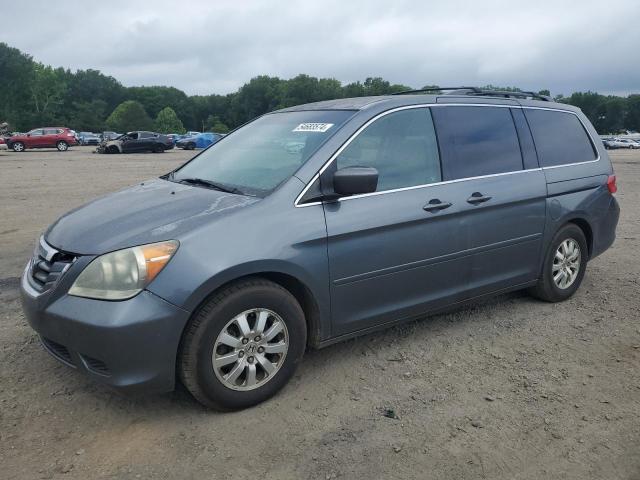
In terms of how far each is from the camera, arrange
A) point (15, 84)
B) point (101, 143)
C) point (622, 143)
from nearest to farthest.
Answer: point (101, 143), point (622, 143), point (15, 84)

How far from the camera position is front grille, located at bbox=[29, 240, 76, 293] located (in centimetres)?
304

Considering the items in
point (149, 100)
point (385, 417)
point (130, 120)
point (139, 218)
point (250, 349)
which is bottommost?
point (385, 417)

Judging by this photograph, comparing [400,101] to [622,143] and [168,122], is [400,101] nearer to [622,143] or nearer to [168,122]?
[622,143]

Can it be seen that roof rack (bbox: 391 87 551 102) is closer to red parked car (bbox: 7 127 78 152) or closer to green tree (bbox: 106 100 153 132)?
red parked car (bbox: 7 127 78 152)

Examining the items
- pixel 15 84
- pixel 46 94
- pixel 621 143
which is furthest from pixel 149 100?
pixel 621 143

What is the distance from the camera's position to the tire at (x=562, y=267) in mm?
4820

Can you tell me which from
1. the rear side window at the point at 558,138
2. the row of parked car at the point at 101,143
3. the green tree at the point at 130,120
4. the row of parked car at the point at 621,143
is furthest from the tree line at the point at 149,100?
the rear side window at the point at 558,138

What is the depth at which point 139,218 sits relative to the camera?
3277 millimetres

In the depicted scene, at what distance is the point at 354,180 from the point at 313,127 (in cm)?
73

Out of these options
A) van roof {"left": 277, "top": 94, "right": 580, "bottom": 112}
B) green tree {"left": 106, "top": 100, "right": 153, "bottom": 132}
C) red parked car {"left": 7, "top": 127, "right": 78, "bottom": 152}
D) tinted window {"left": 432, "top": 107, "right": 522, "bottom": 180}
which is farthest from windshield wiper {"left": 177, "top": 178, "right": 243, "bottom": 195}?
green tree {"left": 106, "top": 100, "right": 153, "bottom": 132}

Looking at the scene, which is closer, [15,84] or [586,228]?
[586,228]

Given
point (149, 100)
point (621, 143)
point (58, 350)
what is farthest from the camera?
point (149, 100)

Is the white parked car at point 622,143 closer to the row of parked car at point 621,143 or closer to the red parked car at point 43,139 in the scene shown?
the row of parked car at point 621,143

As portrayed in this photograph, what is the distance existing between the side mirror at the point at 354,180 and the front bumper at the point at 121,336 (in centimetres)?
116
